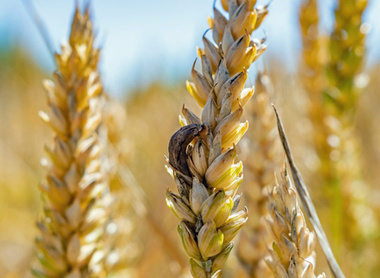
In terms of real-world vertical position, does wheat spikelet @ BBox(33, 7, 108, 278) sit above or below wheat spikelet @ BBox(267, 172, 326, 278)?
above

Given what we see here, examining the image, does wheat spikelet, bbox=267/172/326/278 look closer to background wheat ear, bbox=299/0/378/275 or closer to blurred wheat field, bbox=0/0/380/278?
blurred wheat field, bbox=0/0/380/278

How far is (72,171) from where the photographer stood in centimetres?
62

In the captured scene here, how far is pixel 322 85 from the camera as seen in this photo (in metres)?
1.46

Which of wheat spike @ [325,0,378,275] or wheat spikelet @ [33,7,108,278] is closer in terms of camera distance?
wheat spikelet @ [33,7,108,278]

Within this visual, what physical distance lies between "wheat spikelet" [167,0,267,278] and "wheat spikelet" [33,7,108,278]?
25 centimetres

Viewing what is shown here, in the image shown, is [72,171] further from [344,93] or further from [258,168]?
[344,93]

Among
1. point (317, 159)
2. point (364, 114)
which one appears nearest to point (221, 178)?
point (317, 159)

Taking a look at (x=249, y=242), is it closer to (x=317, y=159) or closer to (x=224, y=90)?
(x=224, y=90)

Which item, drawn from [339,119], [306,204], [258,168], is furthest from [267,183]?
[339,119]

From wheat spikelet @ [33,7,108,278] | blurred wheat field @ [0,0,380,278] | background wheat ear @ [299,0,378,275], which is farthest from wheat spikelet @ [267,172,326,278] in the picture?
background wheat ear @ [299,0,378,275]

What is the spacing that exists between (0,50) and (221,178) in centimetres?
1297

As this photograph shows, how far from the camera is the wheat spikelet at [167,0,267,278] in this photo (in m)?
0.40

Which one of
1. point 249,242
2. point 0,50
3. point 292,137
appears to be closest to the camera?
point 249,242

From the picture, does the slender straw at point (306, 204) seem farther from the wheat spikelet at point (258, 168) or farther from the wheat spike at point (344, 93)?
the wheat spike at point (344, 93)
